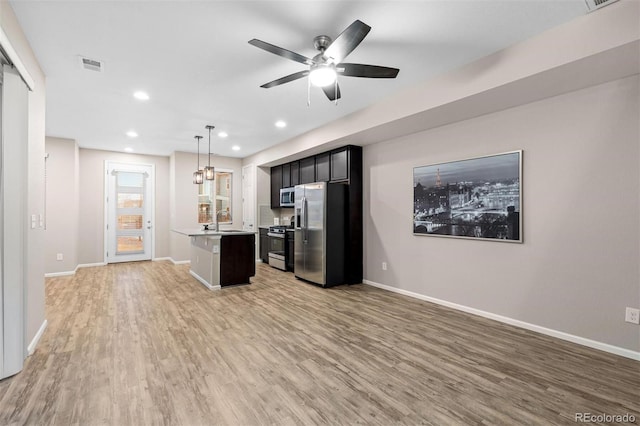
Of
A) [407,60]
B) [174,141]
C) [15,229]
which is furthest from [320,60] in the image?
[174,141]

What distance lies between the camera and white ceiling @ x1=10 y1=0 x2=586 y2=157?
221 cm

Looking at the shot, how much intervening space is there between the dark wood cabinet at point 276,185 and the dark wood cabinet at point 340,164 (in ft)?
7.23

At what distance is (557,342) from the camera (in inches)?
114

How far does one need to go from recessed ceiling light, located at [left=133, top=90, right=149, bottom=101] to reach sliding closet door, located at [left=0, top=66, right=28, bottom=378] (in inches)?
54.5

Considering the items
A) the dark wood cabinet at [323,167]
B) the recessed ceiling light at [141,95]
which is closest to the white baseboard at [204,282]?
the dark wood cabinet at [323,167]

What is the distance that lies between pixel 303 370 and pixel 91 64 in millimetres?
3608

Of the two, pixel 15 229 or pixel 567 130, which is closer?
pixel 15 229

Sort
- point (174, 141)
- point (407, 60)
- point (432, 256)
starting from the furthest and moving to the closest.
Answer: point (174, 141) < point (432, 256) < point (407, 60)

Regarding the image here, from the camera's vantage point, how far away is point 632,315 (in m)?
2.58

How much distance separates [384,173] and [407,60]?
2.09m

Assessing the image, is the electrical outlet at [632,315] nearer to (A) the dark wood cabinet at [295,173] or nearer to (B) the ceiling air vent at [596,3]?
(B) the ceiling air vent at [596,3]

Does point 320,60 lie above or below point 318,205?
above

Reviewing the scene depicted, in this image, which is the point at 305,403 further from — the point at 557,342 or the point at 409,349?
the point at 557,342

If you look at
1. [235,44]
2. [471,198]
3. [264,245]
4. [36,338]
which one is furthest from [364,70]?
[264,245]
